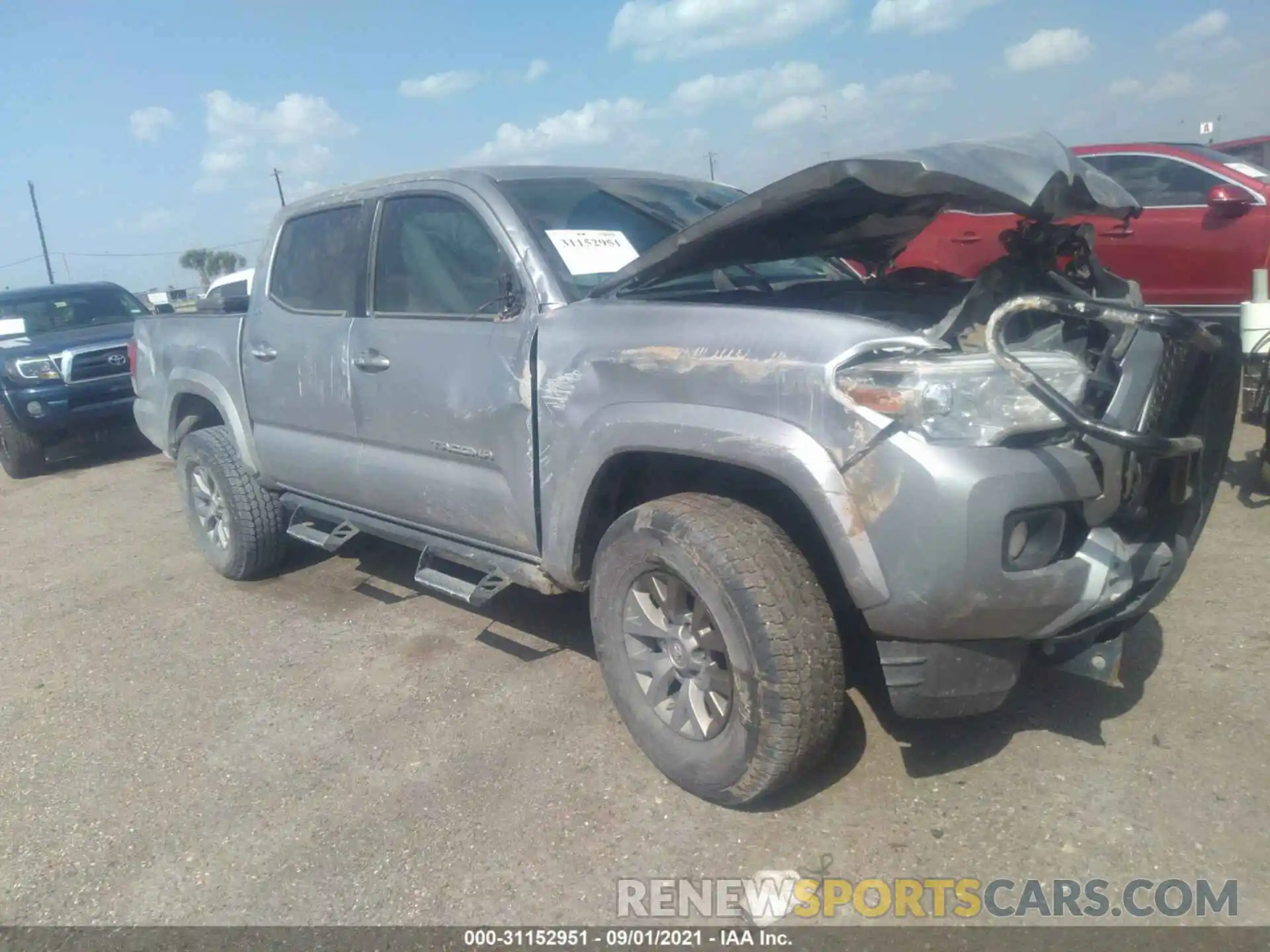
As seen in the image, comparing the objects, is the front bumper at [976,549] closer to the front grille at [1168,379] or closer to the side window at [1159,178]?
the front grille at [1168,379]

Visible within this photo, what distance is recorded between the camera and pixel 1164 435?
2646 millimetres

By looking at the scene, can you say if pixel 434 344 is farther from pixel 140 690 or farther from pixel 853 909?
pixel 853 909

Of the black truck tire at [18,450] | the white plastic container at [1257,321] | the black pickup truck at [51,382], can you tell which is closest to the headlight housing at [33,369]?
the black pickup truck at [51,382]

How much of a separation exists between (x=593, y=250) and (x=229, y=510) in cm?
259

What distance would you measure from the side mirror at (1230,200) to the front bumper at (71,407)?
9.13 meters

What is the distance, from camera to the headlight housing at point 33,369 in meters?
8.79

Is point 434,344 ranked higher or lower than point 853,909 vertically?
higher

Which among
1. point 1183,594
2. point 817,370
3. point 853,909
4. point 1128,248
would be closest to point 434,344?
point 817,370

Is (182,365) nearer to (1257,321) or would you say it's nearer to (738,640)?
(738,640)

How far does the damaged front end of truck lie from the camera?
7.66ft

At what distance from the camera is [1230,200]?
22.2 feet
